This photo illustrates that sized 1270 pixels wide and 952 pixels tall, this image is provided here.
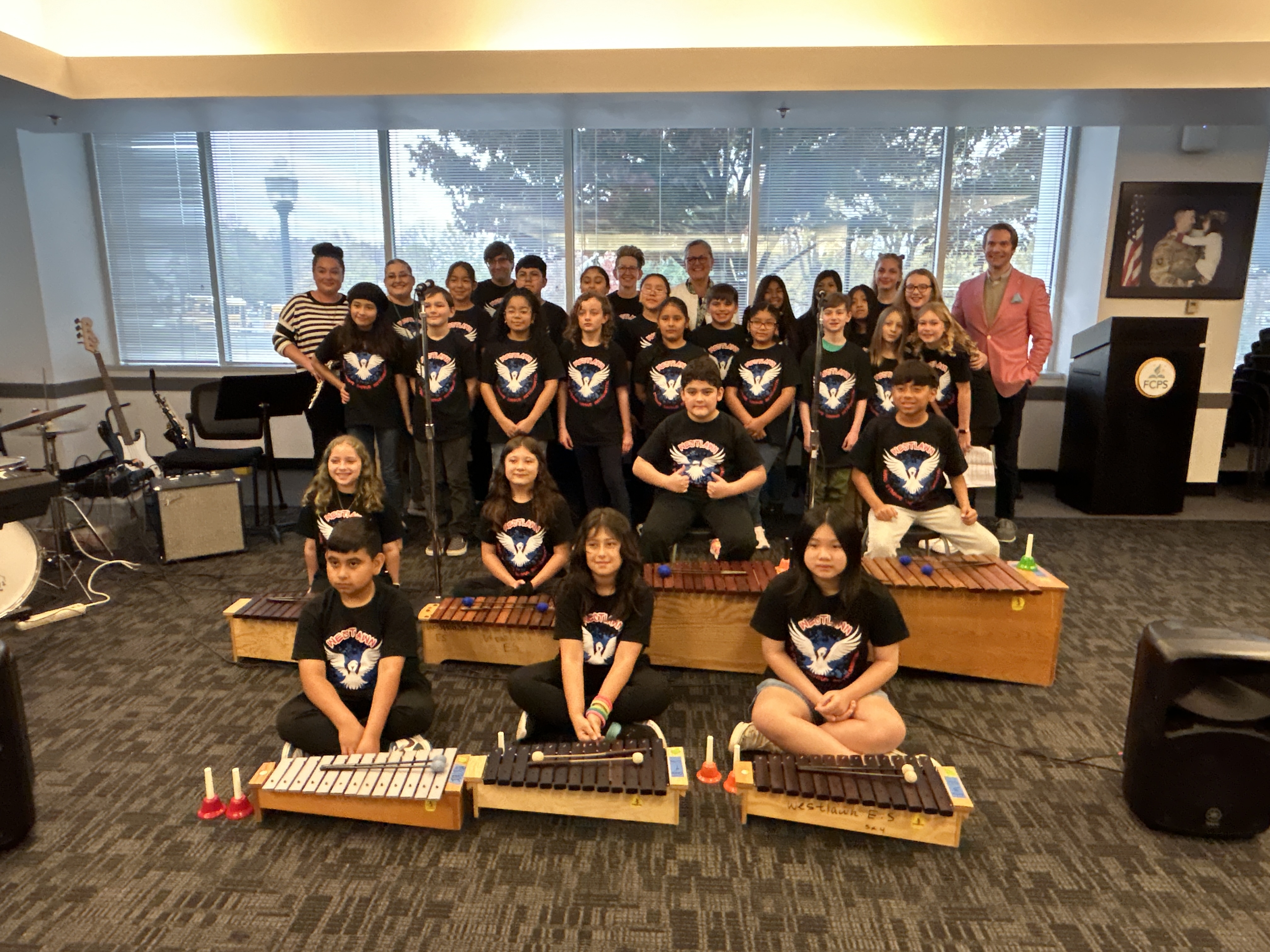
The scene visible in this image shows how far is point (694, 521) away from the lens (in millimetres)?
4207

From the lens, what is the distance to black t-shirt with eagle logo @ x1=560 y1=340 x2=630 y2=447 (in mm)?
4742

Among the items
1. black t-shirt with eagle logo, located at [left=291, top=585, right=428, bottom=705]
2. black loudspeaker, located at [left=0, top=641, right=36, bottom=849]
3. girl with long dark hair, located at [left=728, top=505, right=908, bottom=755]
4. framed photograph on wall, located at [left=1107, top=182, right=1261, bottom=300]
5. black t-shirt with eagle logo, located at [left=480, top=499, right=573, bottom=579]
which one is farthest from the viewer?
framed photograph on wall, located at [left=1107, top=182, right=1261, bottom=300]

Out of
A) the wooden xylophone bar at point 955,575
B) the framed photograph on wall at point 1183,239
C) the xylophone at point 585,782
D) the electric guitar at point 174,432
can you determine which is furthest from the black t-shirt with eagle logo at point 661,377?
the framed photograph on wall at point 1183,239

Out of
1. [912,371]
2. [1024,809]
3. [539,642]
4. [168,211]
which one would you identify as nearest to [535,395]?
[539,642]

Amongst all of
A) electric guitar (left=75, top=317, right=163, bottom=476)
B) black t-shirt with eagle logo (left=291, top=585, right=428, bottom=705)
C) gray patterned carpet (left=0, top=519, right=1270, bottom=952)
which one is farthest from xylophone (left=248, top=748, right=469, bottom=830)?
electric guitar (left=75, top=317, right=163, bottom=476)

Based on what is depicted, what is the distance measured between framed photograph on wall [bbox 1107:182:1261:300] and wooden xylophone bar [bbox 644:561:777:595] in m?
4.59

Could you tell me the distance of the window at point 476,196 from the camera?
22.5 feet

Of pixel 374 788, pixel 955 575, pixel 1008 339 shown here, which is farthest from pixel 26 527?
pixel 1008 339

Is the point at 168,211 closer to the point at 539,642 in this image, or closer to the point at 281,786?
the point at 539,642

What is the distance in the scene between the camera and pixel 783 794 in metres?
2.36

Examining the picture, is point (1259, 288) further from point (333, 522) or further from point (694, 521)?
point (333, 522)

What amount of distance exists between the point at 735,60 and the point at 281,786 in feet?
13.6

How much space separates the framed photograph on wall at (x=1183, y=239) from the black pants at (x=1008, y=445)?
5.74 feet

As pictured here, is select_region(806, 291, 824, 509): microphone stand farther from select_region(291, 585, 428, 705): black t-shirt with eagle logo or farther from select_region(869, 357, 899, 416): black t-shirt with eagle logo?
select_region(291, 585, 428, 705): black t-shirt with eagle logo
